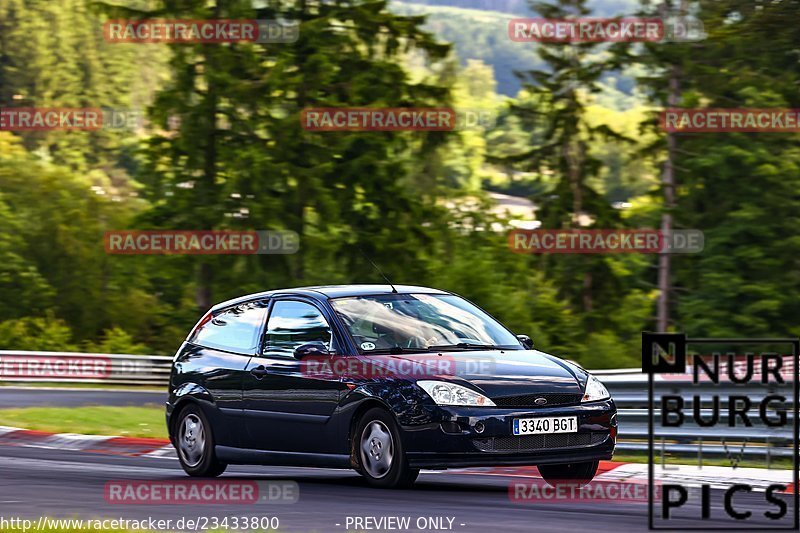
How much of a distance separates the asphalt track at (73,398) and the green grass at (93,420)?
2.72 m

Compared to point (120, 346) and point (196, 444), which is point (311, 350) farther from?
point (120, 346)

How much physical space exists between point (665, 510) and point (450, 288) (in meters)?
36.3

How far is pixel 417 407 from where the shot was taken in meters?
10.2

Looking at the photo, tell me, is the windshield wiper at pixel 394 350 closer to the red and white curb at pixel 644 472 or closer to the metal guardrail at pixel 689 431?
the red and white curb at pixel 644 472

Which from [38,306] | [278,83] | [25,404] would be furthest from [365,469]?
[38,306]

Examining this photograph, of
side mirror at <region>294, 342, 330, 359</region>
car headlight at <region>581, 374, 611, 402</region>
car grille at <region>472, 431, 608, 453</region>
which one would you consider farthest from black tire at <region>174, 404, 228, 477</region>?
car headlight at <region>581, 374, 611, 402</region>

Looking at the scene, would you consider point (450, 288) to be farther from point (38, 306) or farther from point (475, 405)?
point (475, 405)

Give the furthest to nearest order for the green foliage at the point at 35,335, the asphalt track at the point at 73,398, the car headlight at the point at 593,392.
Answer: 1. the green foliage at the point at 35,335
2. the asphalt track at the point at 73,398
3. the car headlight at the point at 593,392

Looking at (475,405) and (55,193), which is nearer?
(475,405)

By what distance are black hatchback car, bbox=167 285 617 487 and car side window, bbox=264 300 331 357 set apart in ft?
0.04

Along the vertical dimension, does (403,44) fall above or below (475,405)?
above

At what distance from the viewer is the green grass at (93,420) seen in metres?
19.0

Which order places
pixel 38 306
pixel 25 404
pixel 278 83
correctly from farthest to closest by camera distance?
pixel 38 306
pixel 278 83
pixel 25 404

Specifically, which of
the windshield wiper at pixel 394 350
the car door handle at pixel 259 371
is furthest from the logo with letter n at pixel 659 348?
the car door handle at pixel 259 371
